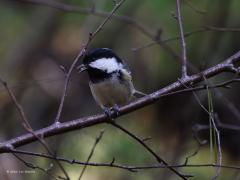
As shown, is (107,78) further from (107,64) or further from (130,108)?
(130,108)

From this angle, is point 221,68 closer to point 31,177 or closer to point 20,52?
point 31,177

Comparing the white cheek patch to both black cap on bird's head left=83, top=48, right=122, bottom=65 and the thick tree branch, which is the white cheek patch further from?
the thick tree branch

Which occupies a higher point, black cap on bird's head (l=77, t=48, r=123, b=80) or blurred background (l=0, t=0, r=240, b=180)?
blurred background (l=0, t=0, r=240, b=180)

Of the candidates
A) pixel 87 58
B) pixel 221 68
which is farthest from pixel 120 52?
pixel 221 68

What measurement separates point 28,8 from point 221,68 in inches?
156

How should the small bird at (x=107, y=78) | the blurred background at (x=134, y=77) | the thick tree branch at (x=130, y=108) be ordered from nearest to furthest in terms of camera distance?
1. the thick tree branch at (x=130, y=108)
2. the small bird at (x=107, y=78)
3. the blurred background at (x=134, y=77)

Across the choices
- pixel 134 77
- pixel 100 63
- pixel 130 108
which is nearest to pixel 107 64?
pixel 100 63

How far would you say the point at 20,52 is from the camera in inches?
216

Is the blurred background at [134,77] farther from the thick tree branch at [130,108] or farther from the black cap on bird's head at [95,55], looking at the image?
the thick tree branch at [130,108]

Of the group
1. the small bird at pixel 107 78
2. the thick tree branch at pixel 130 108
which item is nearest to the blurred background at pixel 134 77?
the small bird at pixel 107 78

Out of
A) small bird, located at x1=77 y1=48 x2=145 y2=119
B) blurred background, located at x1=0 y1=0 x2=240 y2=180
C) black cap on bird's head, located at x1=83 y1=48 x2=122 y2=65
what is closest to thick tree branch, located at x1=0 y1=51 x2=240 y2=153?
small bird, located at x1=77 y1=48 x2=145 y2=119

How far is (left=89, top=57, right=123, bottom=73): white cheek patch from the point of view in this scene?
349 centimetres

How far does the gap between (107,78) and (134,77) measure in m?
2.41

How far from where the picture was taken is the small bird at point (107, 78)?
11.3ft
